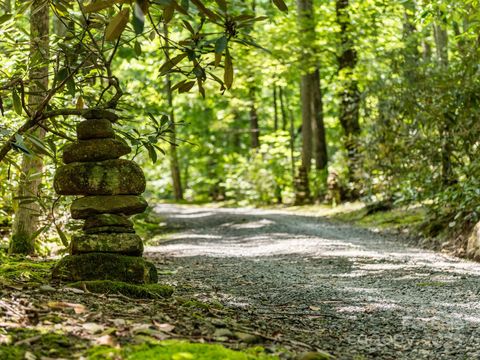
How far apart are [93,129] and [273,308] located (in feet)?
6.54

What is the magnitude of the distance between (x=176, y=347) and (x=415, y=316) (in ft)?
7.36

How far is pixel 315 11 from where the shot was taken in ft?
62.0

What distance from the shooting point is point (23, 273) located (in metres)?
4.58

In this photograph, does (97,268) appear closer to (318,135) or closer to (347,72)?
(347,72)

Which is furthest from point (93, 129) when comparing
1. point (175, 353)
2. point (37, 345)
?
point (175, 353)

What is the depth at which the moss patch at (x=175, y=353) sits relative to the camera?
8.84 feet

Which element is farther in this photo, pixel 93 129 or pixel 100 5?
pixel 93 129

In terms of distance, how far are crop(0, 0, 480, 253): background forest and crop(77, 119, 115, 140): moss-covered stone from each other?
0.52ft

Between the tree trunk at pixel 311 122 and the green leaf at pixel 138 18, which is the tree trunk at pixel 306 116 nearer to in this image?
the tree trunk at pixel 311 122

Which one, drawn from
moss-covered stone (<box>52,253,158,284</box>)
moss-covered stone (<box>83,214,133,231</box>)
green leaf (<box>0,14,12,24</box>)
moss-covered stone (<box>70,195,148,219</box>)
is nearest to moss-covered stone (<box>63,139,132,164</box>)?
moss-covered stone (<box>70,195,148,219</box>)

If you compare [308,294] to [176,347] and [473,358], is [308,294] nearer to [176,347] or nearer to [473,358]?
[473,358]

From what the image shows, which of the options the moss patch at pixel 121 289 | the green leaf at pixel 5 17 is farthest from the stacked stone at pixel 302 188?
the green leaf at pixel 5 17

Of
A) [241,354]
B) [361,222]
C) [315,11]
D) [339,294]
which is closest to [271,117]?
[315,11]

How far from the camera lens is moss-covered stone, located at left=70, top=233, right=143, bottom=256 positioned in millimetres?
4578
